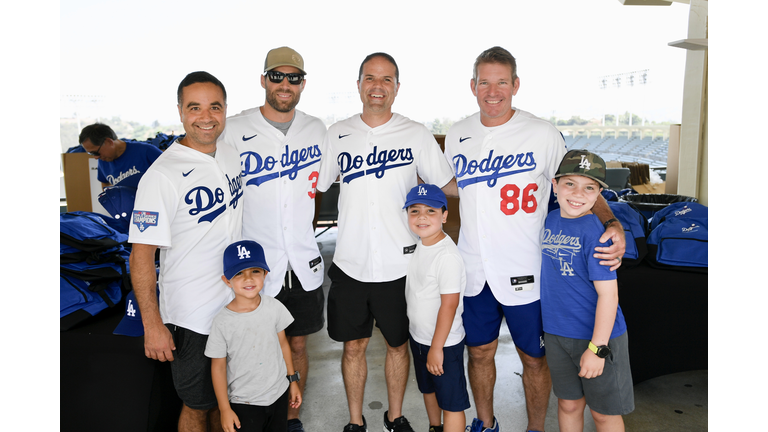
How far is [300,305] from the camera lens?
8.36 ft

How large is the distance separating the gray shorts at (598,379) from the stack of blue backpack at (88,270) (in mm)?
2312

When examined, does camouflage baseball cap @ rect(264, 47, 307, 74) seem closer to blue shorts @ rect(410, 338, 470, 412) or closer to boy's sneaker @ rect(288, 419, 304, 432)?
blue shorts @ rect(410, 338, 470, 412)

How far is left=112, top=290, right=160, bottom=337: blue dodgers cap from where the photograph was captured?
2.27 metres

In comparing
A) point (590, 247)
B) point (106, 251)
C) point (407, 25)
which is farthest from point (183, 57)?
point (590, 247)

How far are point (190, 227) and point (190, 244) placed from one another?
0.07m

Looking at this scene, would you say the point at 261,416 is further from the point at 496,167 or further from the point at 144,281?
the point at 496,167

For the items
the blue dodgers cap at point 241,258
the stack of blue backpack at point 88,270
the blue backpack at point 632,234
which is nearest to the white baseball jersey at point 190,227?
the blue dodgers cap at point 241,258

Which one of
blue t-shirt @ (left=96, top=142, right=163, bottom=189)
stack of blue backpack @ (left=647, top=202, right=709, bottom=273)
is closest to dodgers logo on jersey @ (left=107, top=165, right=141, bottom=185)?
blue t-shirt @ (left=96, top=142, right=163, bottom=189)

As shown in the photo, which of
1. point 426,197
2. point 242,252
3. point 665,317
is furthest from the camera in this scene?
point 665,317

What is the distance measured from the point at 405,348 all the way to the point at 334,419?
735 millimetres

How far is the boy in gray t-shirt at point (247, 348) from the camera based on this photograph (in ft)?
6.53

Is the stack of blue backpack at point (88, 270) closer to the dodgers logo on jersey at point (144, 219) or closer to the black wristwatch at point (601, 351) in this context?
the dodgers logo on jersey at point (144, 219)

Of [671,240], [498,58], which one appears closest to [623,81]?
[671,240]

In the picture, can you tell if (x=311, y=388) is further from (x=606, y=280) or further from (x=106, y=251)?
(x=606, y=280)
